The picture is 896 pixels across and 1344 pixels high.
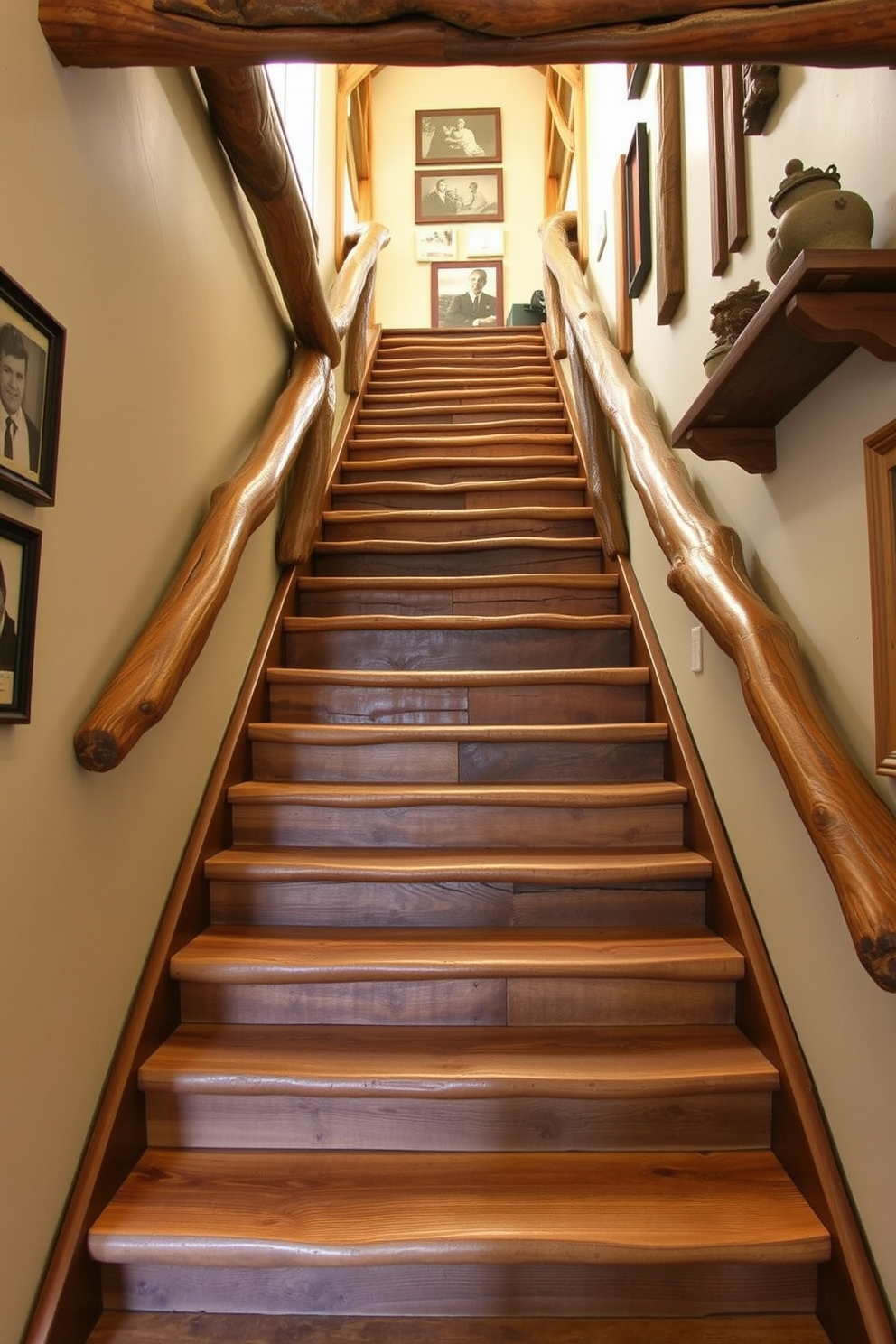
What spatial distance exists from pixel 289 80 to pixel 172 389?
221 cm

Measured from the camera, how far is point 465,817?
187 centimetres

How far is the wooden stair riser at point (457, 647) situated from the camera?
7.98ft

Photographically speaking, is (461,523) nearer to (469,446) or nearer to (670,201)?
(469,446)

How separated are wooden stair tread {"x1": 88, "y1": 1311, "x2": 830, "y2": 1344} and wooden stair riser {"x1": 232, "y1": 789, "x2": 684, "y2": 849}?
0.87 m

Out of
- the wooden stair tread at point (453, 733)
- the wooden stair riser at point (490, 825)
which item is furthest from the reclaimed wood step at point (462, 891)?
the wooden stair tread at point (453, 733)

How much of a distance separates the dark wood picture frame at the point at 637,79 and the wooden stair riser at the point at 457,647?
1.73 m

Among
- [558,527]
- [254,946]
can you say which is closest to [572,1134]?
[254,946]

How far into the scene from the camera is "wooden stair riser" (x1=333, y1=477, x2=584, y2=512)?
3.05 meters

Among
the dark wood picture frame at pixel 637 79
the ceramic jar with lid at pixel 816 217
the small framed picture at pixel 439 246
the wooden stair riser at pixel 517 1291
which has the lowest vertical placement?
the wooden stair riser at pixel 517 1291

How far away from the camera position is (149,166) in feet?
5.00

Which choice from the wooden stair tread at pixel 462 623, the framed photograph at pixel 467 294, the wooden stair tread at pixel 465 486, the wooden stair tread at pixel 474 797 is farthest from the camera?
the framed photograph at pixel 467 294

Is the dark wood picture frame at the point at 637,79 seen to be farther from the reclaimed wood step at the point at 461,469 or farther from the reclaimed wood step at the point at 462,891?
the reclaimed wood step at the point at 462,891

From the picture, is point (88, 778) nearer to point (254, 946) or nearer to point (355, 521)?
point (254, 946)

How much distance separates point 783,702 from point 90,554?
1.09 m
